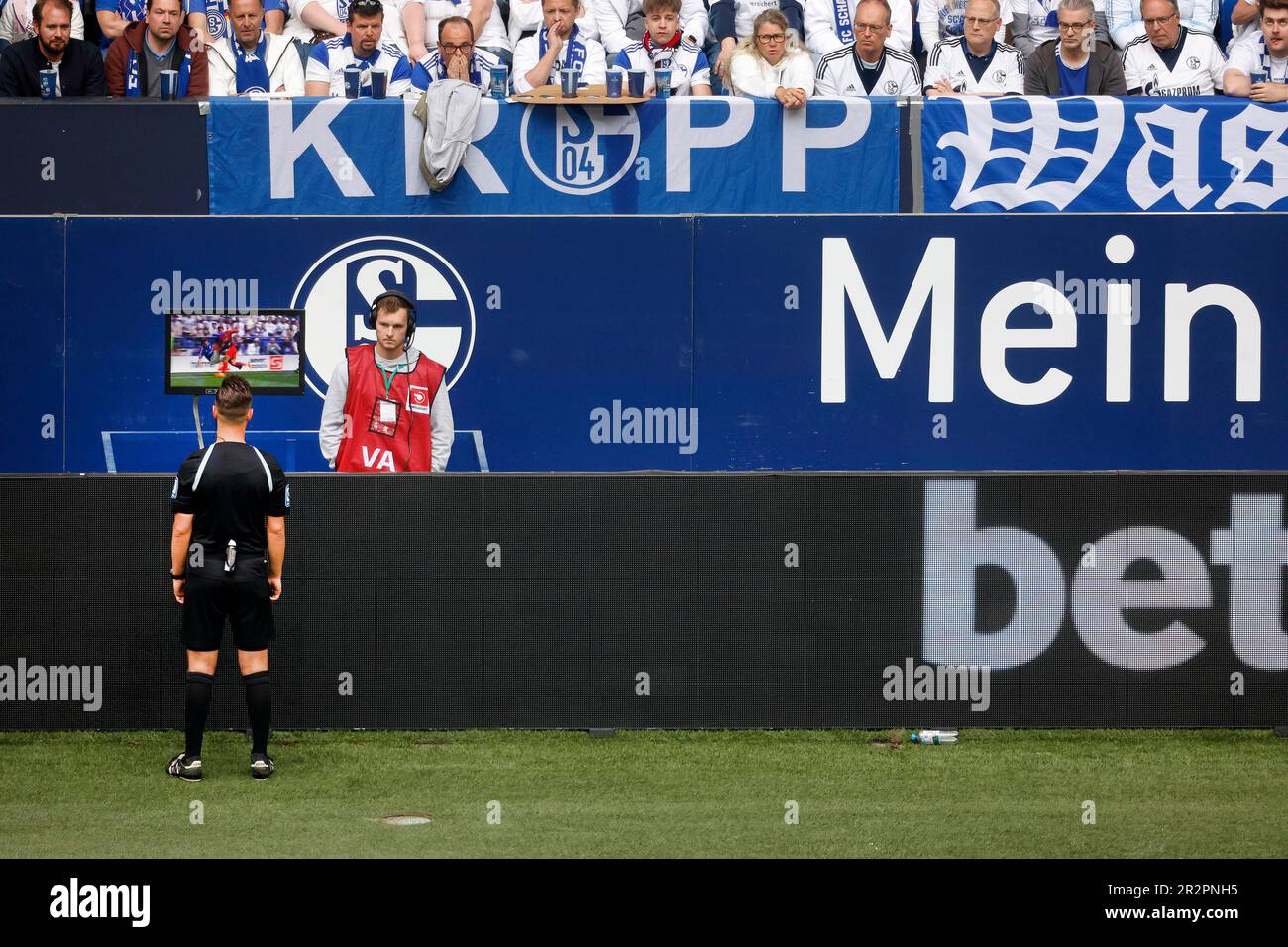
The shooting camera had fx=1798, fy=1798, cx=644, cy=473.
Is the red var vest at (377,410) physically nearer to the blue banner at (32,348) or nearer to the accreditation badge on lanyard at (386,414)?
the accreditation badge on lanyard at (386,414)

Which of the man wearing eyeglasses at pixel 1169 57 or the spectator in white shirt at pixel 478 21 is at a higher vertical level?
the spectator in white shirt at pixel 478 21

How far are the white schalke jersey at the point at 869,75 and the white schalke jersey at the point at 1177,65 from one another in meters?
1.62

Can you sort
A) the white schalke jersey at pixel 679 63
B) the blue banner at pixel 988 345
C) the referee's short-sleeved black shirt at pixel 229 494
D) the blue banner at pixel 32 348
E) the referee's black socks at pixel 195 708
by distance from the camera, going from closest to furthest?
the referee's short-sleeved black shirt at pixel 229 494, the referee's black socks at pixel 195 708, the blue banner at pixel 988 345, the blue banner at pixel 32 348, the white schalke jersey at pixel 679 63

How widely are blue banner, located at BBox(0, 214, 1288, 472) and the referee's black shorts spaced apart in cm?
347

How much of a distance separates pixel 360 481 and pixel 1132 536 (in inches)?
150

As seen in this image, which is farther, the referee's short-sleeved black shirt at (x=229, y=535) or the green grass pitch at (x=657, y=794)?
the referee's short-sleeved black shirt at (x=229, y=535)

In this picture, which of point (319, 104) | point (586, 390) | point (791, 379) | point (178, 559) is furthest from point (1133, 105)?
point (178, 559)

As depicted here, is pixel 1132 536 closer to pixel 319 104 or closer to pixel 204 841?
pixel 204 841

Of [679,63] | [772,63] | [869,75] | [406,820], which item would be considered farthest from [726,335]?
[406,820]

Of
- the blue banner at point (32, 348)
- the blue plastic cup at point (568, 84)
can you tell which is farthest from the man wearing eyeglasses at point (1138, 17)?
the blue banner at point (32, 348)

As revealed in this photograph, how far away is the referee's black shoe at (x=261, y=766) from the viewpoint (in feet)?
26.0

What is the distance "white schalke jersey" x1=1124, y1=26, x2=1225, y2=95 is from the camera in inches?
516

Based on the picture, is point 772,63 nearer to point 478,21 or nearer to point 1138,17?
point 478,21

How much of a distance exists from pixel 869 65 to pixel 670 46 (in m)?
1.56
